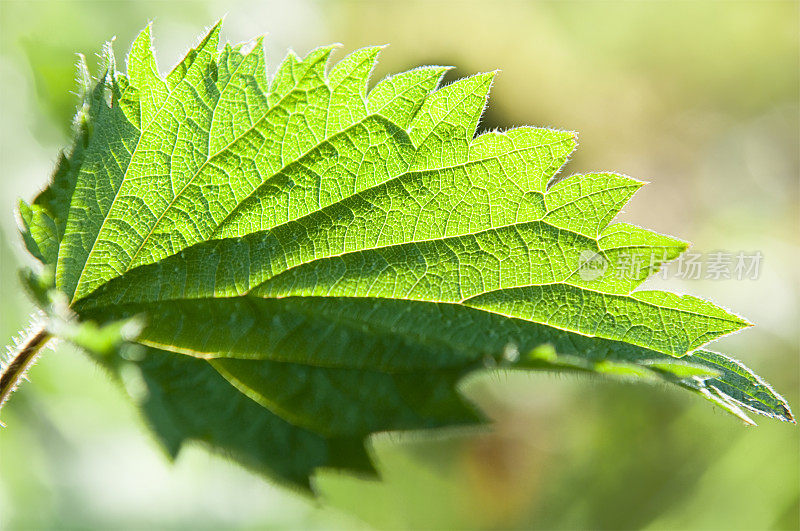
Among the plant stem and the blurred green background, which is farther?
the blurred green background

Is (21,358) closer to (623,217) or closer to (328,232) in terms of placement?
(328,232)

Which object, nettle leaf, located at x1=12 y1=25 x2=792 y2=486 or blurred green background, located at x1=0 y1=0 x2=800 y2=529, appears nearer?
nettle leaf, located at x1=12 y1=25 x2=792 y2=486

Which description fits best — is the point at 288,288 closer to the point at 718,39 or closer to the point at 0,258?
the point at 0,258

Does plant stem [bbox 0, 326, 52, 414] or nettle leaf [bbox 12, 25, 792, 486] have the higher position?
nettle leaf [bbox 12, 25, 792, 486]

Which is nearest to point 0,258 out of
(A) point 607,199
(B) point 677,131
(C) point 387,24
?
(A) point 607,199
